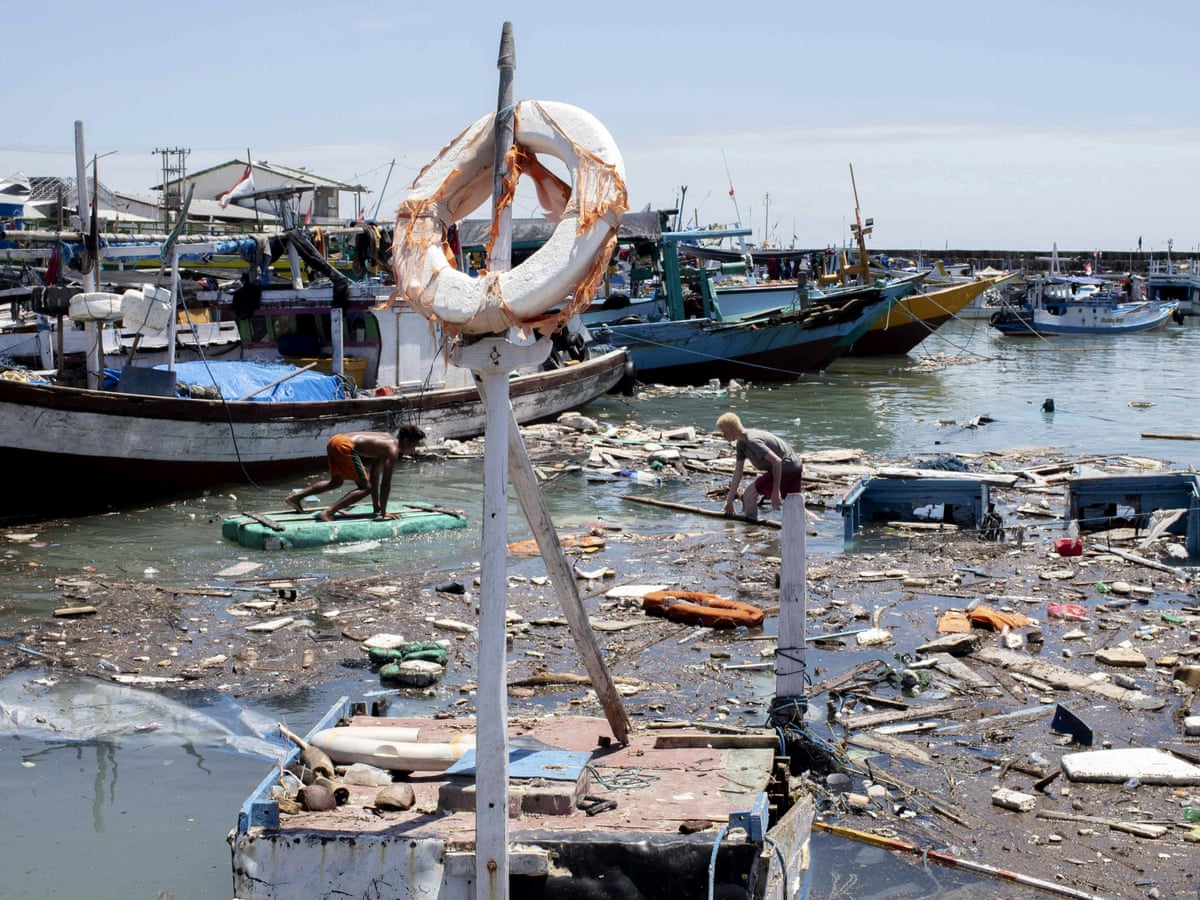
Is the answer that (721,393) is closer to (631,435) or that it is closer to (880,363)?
(631,435)

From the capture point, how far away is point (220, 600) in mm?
10648

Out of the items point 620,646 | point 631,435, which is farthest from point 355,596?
point 631,435

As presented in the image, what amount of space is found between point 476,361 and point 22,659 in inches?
249

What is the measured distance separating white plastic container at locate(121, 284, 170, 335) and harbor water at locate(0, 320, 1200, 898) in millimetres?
2287

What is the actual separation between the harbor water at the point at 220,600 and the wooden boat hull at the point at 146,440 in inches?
21.3

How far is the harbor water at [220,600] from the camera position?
6.05 metres

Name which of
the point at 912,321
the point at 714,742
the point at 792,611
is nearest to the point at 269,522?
the point at 792,611

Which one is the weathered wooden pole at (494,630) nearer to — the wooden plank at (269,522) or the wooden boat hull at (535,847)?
the wooden boat hull at (535,847)

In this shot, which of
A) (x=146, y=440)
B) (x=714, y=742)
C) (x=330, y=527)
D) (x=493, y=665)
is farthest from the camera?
(x=146, y=440)

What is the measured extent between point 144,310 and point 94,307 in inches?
21.7

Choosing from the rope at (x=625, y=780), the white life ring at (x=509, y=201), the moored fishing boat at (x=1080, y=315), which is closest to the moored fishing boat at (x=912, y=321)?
the moored fishing boat at (x=1080, y=315)

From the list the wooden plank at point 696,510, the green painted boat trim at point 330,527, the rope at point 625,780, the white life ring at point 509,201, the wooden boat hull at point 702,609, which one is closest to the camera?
the white life ring at point 509,201

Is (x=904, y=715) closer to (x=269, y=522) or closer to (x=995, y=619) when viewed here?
(x=995, y=619)

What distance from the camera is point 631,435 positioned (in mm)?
21266
